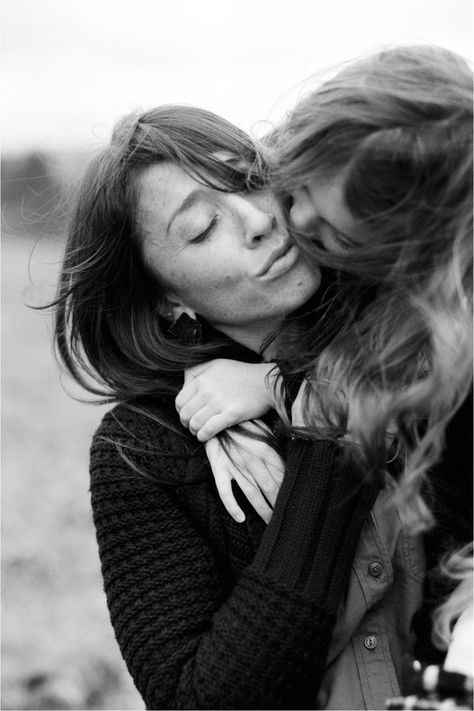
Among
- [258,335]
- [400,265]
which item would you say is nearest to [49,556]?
[258,335]

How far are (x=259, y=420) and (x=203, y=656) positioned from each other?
0.55m

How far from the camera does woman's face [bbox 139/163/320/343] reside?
75.0 inches

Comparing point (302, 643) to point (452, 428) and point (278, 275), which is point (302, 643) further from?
point (278, 275)

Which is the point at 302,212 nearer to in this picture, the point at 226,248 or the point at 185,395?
the point at 226,248

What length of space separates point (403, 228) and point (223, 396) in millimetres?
591

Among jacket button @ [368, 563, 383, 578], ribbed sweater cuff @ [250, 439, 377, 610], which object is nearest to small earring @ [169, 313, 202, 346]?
ribbed sweater cuff @ [250, 439, 377, 610]

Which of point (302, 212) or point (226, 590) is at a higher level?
point (302, 212)

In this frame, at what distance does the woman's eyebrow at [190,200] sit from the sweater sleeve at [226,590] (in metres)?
0.59

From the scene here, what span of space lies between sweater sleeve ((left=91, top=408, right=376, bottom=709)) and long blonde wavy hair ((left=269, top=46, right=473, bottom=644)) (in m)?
0.14

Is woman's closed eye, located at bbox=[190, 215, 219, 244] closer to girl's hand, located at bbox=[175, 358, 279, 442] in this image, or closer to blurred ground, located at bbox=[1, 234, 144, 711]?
girl's hand, located at bbox=[175, 358, 279, 442]

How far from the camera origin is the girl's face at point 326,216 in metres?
1.58

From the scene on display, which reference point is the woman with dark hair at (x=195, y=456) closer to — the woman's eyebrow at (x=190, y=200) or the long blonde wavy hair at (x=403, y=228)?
the woman's eyebrow at (x=190, y=200)

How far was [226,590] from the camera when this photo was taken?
1.82 metres

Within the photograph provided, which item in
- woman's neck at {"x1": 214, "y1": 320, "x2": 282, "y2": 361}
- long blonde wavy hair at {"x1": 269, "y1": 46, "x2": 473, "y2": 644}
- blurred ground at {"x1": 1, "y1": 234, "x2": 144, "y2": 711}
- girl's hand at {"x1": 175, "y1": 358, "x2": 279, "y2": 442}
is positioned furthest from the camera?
blurred ground at {"x1": 1, "y1": 234, "x2": 144, "y2": 711}
